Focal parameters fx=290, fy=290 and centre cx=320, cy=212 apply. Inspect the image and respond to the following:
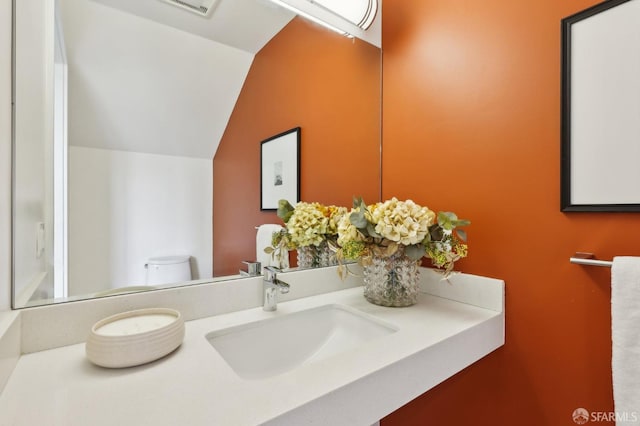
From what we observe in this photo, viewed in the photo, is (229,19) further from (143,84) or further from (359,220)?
(359,220)

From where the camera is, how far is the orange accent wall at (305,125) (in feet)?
3.34

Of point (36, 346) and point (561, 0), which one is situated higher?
point (561, 0)

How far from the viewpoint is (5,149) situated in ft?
1.88

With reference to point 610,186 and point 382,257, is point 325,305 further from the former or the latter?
point 610,186

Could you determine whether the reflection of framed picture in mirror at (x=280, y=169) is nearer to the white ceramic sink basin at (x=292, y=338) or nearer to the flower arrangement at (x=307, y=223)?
the flower arrangement at (x=307, y=223)

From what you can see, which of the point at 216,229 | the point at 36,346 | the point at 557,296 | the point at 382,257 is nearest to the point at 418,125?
the point at 382,257

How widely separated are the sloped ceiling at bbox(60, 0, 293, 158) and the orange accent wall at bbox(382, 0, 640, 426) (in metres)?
0.71

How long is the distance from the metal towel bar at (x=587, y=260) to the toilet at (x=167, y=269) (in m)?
1.07

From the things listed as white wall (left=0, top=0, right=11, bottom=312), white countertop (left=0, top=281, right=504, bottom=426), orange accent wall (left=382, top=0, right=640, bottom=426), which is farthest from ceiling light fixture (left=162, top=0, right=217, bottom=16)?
white countertop (left=0, top=281, right=504, bottom=426)

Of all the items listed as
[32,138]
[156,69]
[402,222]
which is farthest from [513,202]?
[32,138]

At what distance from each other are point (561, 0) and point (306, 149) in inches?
35.8

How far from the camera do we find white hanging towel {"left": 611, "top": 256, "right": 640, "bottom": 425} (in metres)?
0.63

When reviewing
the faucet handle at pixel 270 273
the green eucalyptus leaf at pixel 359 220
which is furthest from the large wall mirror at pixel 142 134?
the green eucalyptus leaf at pixel 359 220

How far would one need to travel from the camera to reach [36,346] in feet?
2.21
